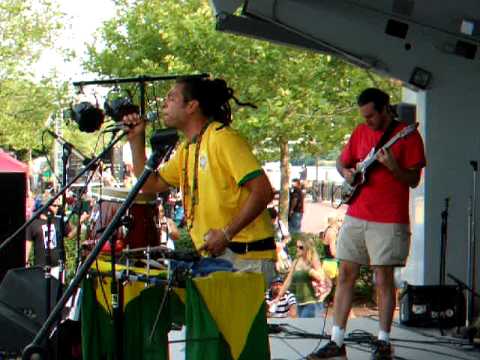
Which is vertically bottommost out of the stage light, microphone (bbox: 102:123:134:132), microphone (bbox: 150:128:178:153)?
microphone (bbox: 150:128:178:153)

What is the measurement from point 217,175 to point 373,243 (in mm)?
1960

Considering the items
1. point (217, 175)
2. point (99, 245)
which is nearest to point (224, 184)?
point (217, 175)

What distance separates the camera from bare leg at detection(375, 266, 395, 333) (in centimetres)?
554

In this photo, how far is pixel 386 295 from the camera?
5.55 metres

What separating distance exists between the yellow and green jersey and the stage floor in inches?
74.0

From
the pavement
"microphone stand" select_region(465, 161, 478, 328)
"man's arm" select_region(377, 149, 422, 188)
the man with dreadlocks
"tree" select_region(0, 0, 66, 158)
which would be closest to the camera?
the man with dreadlocks

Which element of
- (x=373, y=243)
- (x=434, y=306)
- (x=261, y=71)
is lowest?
(x=434, y=306)

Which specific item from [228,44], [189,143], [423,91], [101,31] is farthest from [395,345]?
[101,31]

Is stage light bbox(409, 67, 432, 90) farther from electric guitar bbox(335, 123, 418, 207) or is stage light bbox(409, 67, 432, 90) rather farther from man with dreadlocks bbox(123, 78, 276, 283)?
man with dreadlocks bbox(123, 78, 276, 283)

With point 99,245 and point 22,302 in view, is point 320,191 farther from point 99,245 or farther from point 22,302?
point 99,245

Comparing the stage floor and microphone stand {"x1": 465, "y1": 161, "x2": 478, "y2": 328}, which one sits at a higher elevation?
microphone stand {"x1": 465, "y1": 161, "x2": 478, "y2": 328}

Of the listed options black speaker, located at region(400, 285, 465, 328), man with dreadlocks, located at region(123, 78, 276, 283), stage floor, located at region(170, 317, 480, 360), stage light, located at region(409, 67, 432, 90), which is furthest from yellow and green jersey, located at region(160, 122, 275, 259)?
stage light, located at region(409, 67, 432, 90)

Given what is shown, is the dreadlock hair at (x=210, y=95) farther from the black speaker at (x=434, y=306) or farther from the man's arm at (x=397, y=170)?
the black speaker at (x=434, y=306)

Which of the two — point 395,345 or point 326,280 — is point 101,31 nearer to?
point 326,280
